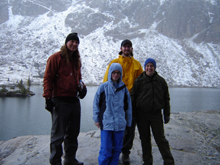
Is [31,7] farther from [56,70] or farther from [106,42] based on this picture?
[56,70]

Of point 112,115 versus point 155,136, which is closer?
point 112,115

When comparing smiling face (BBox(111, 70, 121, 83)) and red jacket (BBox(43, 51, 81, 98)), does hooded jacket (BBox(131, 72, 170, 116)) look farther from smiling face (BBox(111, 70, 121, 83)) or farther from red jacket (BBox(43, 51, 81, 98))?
red jacket (BBox(43, 51, 81, 98))

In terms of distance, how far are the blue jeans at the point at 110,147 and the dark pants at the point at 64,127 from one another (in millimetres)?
679

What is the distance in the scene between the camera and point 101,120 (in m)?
2.66

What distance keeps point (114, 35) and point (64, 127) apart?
4103 inches

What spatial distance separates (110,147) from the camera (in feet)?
8.46

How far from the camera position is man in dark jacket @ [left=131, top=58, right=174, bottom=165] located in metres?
2.86

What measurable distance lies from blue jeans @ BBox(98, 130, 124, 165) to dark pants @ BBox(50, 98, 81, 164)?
68 cm

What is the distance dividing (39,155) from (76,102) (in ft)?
4.99

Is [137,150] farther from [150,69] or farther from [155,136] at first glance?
[150,69]

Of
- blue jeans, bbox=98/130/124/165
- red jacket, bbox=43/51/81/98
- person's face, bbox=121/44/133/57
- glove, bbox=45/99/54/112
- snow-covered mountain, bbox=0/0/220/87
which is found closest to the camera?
blue jeans, bbox=98/130/124/165

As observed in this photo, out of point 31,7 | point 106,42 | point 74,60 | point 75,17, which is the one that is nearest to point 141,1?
point 75,17

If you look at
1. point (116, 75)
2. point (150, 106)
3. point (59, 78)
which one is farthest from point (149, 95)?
point (59, 78)

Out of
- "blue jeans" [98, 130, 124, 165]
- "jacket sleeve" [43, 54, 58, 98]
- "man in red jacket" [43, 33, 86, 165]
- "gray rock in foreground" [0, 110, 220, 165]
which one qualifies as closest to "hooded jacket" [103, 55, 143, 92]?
"man in red jacket" [43, 33, 86, 165]
